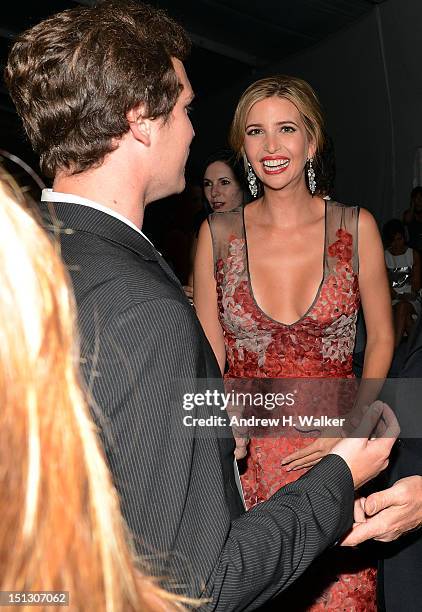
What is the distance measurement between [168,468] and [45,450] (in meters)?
0.43

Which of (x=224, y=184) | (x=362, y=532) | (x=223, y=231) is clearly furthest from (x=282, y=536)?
(x=224, y=184)

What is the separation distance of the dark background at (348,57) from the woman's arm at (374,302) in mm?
5791

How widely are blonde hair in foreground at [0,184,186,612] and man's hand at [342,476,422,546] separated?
2.95 feet

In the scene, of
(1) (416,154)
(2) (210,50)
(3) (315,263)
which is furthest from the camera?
(2) (210,50)

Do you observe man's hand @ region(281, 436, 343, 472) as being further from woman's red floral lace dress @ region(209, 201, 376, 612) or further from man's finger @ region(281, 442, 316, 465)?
woman's red floral lace dress @ region(209, 201, 376, 612)

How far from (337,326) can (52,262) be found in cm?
188

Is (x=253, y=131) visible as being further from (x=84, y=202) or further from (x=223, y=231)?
(x=84, y=202)

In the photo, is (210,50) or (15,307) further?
(210,50)

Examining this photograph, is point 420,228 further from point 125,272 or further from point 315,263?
point 125,272

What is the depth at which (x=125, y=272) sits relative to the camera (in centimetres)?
101

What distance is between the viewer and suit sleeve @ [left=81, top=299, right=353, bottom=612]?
2.97 feet

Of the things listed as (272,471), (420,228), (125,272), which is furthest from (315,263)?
(420,228)

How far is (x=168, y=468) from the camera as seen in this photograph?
920mm

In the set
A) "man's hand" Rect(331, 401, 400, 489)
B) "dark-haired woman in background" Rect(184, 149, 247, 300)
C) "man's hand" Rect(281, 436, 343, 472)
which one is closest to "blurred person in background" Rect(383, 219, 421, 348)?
"dark-haired woman in background" Rect(184, 149, 247, 300)
